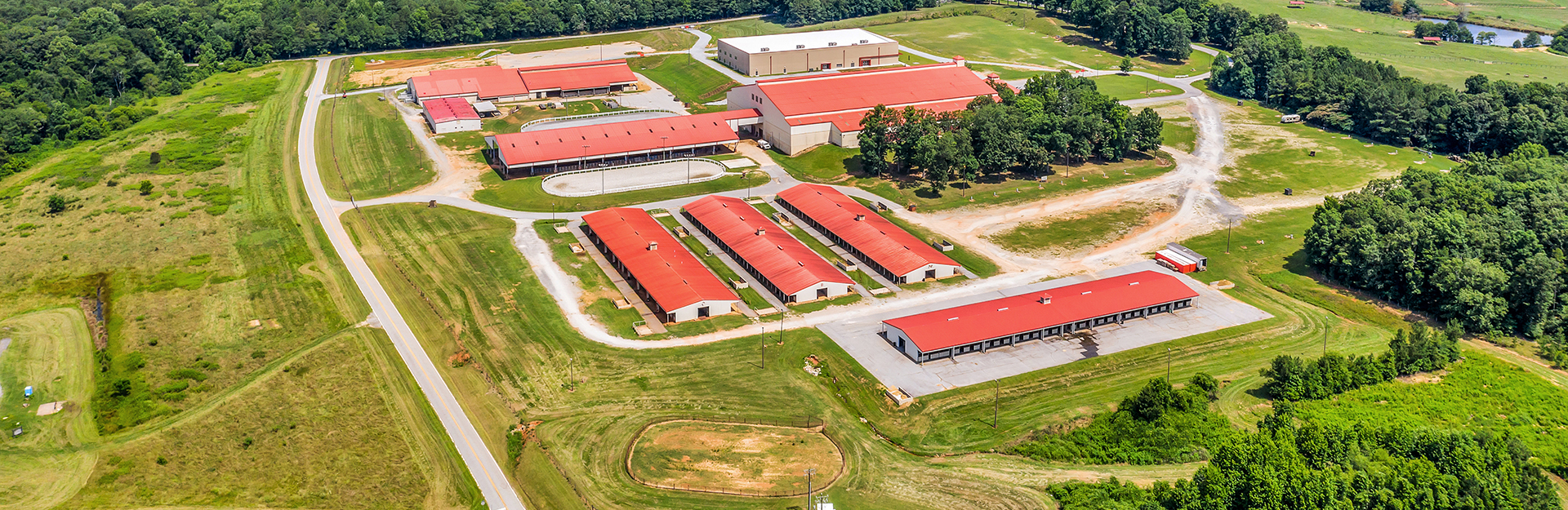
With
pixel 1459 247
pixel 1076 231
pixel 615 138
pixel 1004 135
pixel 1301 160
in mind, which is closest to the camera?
pixel 1459 247

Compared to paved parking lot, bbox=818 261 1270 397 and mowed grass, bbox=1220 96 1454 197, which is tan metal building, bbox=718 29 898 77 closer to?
mowed grass, bbox=1220 96 1454 197

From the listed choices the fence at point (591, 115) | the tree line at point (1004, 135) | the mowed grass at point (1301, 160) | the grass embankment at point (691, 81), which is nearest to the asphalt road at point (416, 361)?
the fence at point (591, 115)

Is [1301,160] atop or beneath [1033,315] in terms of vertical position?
atop

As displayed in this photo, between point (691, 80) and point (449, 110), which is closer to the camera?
point (449, 110)

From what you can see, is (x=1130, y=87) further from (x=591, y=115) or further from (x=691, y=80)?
(x=591, y=115)

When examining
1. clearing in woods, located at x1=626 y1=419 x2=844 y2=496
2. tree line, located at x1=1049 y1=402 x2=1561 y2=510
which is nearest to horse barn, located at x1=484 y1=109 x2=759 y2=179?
clearing in woods, located at x1=626 y1=419 x2=844 y2=496

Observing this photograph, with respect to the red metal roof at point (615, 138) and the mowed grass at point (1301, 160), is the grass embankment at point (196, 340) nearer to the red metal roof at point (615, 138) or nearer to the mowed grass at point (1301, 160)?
the red metal roof at point (615, 138)

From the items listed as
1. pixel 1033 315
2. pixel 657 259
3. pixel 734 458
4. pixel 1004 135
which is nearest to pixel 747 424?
pixel 734 458

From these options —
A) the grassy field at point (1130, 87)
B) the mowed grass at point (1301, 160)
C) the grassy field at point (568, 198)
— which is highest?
the grassy field at point (1130, 87)
